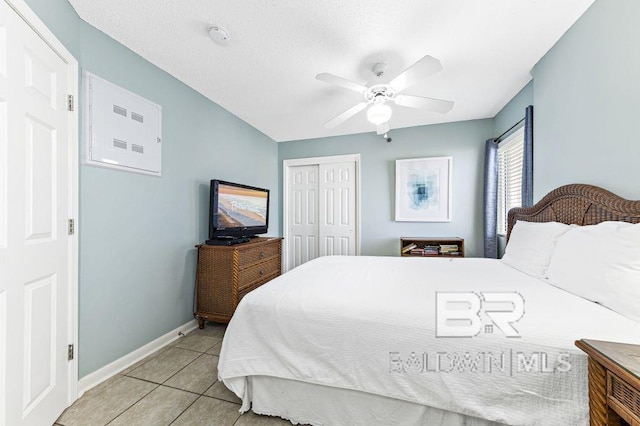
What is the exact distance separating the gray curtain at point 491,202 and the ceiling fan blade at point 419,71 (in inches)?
85.7

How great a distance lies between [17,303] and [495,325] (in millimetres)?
2143

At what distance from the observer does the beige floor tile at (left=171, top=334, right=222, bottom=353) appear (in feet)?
7.49

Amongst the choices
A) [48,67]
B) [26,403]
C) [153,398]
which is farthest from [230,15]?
[153,398]

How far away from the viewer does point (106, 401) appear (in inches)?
63.4

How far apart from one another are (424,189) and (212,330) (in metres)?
3.35

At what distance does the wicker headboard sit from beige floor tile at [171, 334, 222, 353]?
3.02m

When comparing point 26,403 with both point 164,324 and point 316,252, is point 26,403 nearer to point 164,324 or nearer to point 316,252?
point 164,324

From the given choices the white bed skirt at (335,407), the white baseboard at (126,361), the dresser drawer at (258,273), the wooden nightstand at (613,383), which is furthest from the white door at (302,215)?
the wooden nightstand at (613,383)

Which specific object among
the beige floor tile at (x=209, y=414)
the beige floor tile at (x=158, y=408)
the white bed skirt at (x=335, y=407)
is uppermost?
the white bed skirt at (x=335, y=407)

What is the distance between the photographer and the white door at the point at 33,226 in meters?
1.11

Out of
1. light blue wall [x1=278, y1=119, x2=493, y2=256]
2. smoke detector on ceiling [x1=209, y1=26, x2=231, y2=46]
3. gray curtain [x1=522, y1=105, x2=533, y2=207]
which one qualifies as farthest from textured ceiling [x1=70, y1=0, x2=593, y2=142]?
light blue wall [x1=278, y1=119, x2=493, y2=256]

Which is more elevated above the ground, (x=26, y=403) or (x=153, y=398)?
(x=26, y=403)

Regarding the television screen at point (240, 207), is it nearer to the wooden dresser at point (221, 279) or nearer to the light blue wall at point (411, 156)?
the wooden dresser at point (221, 279)

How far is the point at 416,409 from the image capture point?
1.17 m
